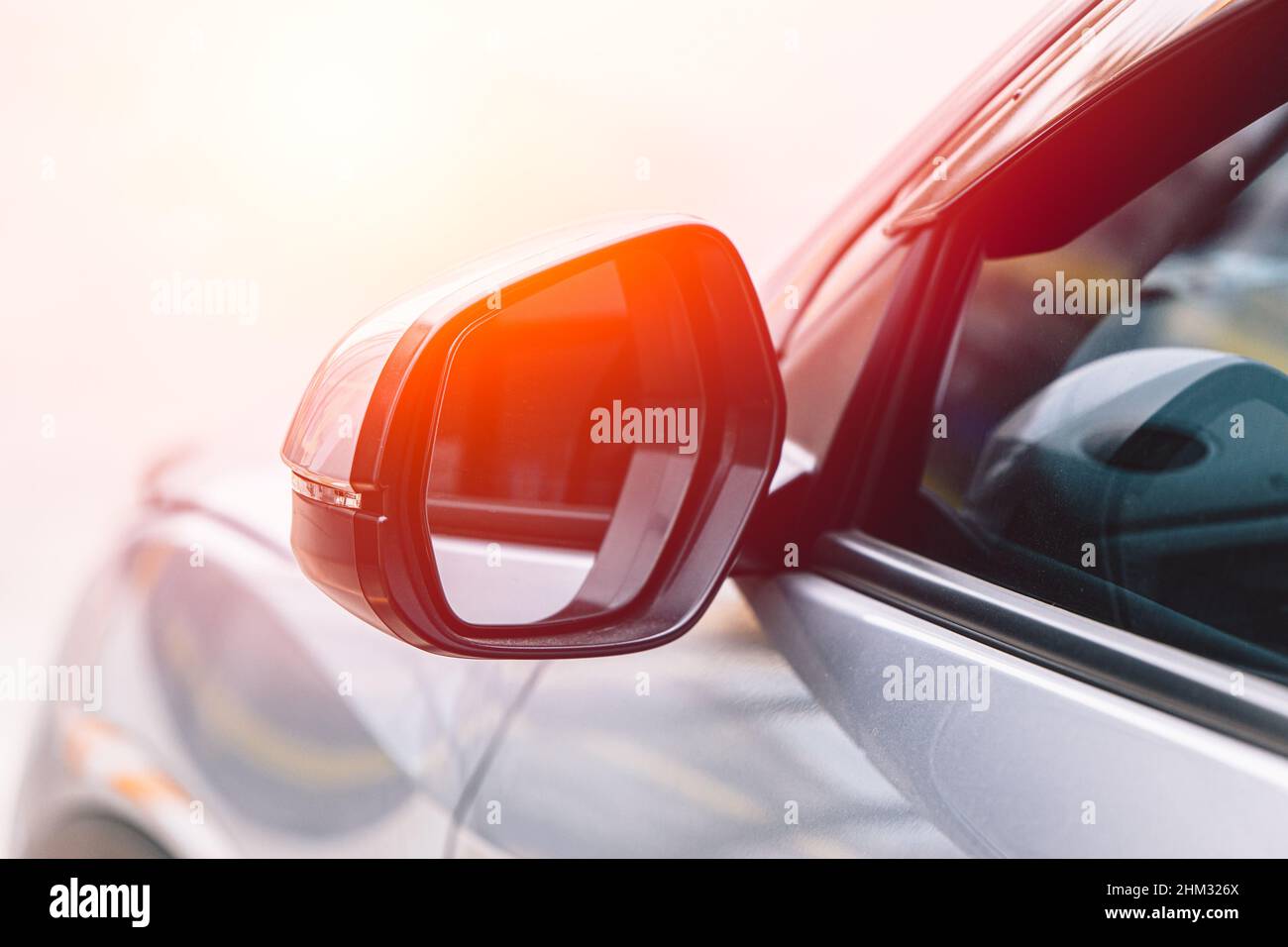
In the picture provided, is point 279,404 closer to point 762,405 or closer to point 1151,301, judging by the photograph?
point 762,405

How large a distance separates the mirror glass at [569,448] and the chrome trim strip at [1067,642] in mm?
261

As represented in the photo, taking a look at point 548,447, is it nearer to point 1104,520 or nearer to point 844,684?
point 844,684

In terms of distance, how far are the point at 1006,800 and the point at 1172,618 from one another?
23cm

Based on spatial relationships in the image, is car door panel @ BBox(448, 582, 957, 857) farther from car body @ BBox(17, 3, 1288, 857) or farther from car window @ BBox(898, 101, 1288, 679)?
car window @ BBox(898, 101, 1288, 679)

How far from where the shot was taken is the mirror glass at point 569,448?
51.1 inches

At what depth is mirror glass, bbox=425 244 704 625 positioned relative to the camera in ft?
4.26

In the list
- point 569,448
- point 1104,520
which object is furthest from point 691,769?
point 1104,520

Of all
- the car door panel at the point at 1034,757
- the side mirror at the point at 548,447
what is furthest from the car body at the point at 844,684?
the side mirror at the point at 548,447

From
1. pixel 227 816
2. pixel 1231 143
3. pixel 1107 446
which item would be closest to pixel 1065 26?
pixel 1231 143

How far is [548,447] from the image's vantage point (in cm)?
139

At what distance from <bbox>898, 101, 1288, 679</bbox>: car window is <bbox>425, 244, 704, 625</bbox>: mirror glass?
15.3 inches

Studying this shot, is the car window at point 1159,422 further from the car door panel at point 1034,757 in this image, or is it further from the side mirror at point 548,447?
the side mirror at point 548,447

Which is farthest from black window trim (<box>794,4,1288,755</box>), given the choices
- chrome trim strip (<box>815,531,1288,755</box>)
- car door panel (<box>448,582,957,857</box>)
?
car door panel (<box>448,582,957,857</box>)
